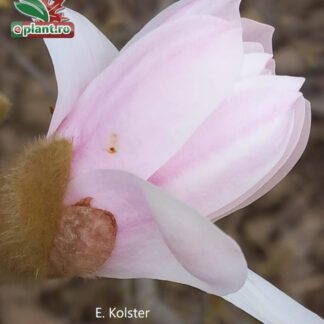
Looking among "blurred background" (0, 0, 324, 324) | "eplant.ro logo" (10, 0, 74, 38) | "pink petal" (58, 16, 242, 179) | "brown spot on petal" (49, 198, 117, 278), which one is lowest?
"blurred background" (0, 0, 324, 324)

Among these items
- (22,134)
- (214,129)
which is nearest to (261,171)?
(214,129)

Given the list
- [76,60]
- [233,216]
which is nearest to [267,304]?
[76,60]

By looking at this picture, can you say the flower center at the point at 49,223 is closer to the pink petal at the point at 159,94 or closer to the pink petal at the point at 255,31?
the pink petal at the point at 159,94

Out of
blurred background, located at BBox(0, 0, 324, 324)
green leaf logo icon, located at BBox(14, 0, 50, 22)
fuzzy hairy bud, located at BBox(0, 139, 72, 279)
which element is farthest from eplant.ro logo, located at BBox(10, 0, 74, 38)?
blurred background, located at BBox(0, 0, 324, 324)

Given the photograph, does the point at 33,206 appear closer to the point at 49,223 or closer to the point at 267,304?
the point at 49,223

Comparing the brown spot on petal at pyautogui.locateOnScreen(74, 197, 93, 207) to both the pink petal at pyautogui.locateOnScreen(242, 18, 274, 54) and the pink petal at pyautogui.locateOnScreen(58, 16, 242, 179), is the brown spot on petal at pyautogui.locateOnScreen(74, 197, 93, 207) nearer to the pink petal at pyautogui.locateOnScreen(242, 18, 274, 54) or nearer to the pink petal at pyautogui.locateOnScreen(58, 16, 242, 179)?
the pink petal at pyautogui.locateOnScreen(58, 16, 242, 179)

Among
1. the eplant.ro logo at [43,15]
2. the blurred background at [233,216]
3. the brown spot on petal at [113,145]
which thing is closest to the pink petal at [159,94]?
the brown spot on petal at [113,145]
